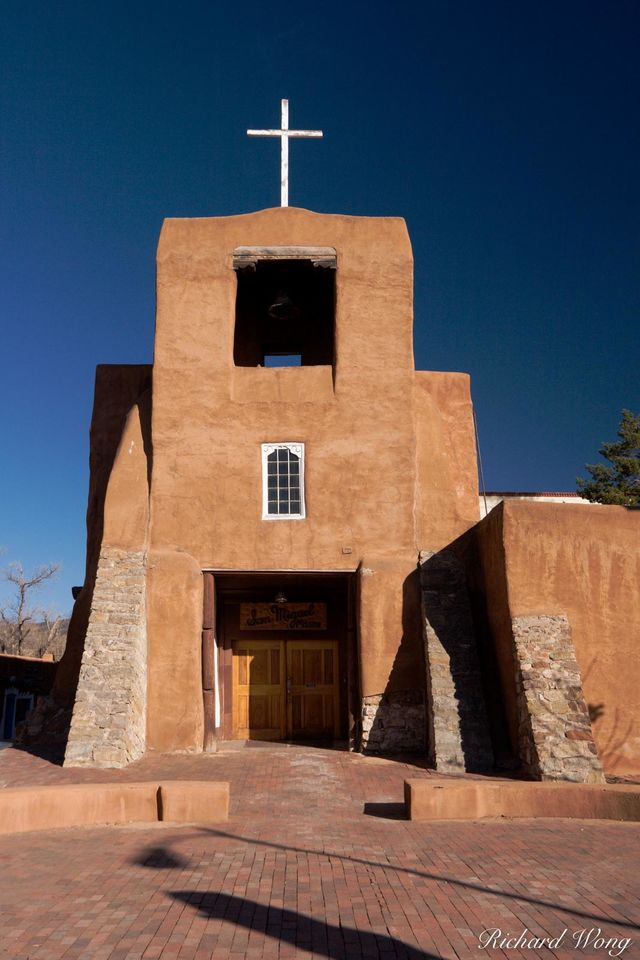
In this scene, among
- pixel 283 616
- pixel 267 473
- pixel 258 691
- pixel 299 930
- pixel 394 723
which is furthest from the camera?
pixel 283 616

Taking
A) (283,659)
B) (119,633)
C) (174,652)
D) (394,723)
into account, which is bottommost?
(394,723)

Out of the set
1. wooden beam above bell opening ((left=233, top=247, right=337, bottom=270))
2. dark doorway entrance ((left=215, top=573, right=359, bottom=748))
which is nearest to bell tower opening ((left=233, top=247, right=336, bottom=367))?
wooden beam above bell opening ((left=233, top=247, right=337, bottom=270))

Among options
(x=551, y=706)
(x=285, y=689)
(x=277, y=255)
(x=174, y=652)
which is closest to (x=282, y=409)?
(x=277, y=255)

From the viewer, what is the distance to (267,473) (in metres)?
15.5

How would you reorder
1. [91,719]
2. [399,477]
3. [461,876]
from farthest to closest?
[399,477]
[91,719]
[461,876]

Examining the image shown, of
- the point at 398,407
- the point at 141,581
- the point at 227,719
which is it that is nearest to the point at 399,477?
the point at 398,407

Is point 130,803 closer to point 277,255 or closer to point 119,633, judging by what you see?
point 119,633

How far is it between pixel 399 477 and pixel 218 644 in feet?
19.3

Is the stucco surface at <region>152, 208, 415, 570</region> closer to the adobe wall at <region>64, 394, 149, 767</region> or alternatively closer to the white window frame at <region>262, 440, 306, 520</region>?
the white window frame at <region>262, 440, 306, 520</region>

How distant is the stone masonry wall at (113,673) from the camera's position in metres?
12.3

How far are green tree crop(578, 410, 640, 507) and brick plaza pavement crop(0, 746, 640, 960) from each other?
75.4 ft

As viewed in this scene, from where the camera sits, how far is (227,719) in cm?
1684

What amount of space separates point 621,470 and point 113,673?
79.0ft

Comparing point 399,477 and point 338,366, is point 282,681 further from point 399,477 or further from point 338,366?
point 338,366
